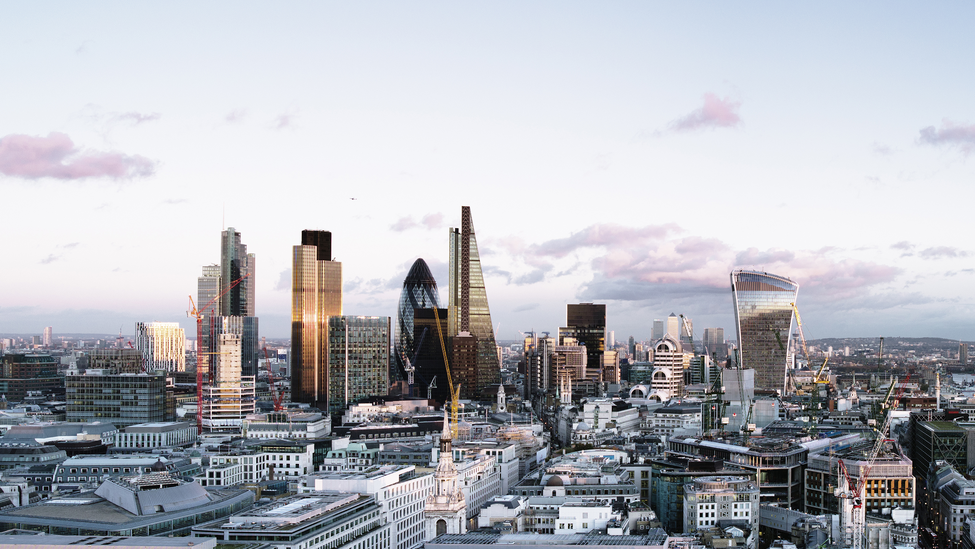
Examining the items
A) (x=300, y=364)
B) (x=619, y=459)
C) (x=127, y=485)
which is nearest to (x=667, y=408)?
(x=619, y=459)

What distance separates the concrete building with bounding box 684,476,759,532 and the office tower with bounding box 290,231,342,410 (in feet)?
362

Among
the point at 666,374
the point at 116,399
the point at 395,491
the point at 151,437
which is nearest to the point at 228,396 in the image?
the point at 116,399

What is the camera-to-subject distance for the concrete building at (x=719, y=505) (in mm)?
→ 80375

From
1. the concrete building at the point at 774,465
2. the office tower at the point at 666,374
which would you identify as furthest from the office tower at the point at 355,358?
the concrete building at the point at 774,465

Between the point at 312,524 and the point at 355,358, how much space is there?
11842 centimetres

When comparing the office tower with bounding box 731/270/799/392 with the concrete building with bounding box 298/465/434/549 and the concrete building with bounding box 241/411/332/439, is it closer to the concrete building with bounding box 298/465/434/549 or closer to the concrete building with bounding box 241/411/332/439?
the concrete building with bounding box 241/411/332/439

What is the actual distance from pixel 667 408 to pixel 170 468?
258 feet

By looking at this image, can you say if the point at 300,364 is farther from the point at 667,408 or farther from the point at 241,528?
the point at 241,528

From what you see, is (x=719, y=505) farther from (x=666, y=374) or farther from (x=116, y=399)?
(x=666, y=374)

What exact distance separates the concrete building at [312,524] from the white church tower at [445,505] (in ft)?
11.3

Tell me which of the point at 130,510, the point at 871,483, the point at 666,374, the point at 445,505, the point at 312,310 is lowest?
the point at 445,505

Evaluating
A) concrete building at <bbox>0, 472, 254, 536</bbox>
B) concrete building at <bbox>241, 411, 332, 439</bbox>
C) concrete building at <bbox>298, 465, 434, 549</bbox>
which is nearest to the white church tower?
concrete building at <bbox>298, 465, 434, 549</bbox>

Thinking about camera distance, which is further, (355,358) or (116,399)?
(355,358)

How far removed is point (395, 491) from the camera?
263ft
